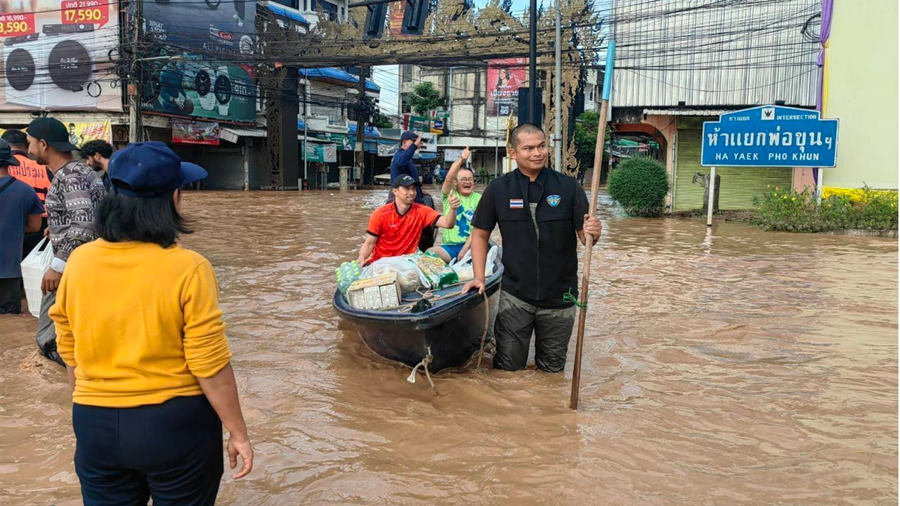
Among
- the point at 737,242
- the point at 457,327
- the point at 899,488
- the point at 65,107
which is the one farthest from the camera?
the point at 65,107

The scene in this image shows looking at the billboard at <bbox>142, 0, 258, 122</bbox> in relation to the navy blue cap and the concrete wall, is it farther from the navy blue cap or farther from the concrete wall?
the navy blue cap

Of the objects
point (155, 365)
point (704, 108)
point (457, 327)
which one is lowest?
point (457, 327)

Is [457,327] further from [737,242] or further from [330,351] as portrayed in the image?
[737,242]

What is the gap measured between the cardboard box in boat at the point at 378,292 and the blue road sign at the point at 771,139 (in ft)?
47.2

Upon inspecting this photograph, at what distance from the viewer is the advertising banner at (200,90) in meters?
28.7

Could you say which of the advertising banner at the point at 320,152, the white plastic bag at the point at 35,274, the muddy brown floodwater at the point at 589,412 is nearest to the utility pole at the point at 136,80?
the advertising banner at the point at 320,152

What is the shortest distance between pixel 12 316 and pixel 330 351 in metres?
3.36

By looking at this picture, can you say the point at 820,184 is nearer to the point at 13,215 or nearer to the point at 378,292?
the point at 378,292

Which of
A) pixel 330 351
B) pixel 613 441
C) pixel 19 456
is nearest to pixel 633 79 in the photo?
pixel 330 351

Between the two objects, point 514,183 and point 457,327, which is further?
point 457,327

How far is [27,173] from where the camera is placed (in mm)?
9125

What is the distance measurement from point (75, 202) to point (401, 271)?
2445mm

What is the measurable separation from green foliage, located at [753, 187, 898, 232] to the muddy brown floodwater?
22.8 feet

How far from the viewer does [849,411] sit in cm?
509
